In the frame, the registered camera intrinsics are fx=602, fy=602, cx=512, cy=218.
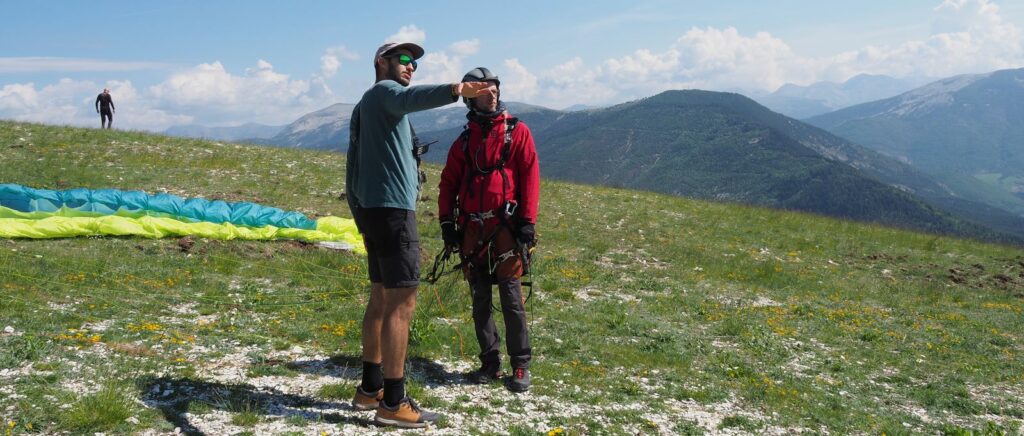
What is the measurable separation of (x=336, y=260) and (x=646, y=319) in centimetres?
653

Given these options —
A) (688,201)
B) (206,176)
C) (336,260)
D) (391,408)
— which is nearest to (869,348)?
(391,408)

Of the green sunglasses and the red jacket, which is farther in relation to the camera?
the red jacket

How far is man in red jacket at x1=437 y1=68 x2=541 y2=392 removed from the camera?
22.0ft

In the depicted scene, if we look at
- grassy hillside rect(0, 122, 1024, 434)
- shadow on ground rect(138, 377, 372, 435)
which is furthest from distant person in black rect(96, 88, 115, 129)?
shadow on ground rect(138, 377, 372, 435)

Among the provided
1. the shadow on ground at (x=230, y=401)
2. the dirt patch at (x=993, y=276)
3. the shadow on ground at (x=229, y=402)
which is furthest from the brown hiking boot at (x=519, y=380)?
the dirt patch at (x=993, y=276)

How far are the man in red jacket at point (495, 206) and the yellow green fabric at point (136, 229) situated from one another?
304 inches

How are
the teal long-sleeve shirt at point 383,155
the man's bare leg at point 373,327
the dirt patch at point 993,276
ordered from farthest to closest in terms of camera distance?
1. the dirt patch at point 993,276
2. the man's bare leg at point 373,327
3. the teal long-sleeve shirt at point 383,155

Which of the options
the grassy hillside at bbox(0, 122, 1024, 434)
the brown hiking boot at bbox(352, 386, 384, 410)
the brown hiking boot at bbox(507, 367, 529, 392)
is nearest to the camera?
the brown hiking boot at bbox(352, 386, 384, 410)

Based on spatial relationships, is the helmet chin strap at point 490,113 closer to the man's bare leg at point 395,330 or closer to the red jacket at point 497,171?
the red jacket at point 497,171

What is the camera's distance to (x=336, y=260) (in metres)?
12.8

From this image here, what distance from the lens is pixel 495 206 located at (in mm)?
6730

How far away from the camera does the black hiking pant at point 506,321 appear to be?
684 cm

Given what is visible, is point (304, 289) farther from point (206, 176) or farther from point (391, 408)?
point (206, 176)

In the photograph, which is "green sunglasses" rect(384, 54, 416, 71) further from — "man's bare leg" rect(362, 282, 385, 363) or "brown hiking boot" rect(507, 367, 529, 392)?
"brown hiking boot" rect(507, 367, 529, 392)
